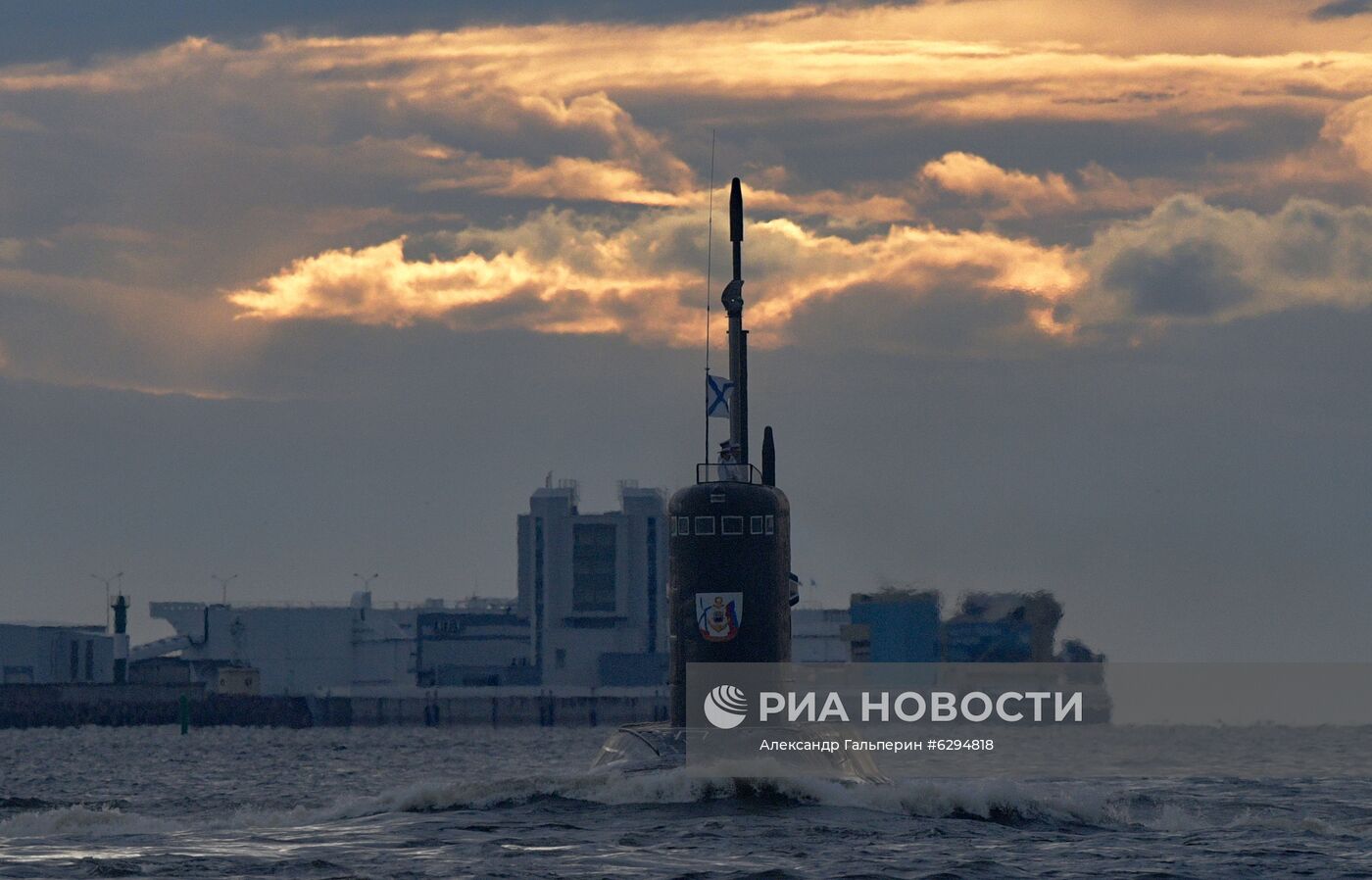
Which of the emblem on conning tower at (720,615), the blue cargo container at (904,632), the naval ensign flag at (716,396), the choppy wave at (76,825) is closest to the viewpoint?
the choppy wave at (76,825)

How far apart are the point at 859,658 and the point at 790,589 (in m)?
154

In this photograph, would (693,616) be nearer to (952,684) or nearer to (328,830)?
(328,830)

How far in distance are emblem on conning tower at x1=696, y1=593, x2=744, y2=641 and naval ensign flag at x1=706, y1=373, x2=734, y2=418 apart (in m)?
4.45

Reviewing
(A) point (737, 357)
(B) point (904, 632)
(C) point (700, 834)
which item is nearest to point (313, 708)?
(B) point (904, 632)

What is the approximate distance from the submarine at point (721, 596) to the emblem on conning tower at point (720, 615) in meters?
0.02

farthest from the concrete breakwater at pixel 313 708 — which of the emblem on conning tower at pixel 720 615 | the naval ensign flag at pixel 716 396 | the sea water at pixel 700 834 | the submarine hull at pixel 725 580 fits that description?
the emblem on conning tower at pixel 720 615

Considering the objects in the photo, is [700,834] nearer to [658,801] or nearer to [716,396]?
[658,801]

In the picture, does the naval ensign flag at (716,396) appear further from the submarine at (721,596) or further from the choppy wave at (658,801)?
the choppy wave at (658,801)

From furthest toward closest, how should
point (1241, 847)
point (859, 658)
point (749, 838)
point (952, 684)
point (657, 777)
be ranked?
point (859, 658) → point (952, 684) → point (657, 777) → point (1241, 847) → point (749, 838)

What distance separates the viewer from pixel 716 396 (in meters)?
44.8

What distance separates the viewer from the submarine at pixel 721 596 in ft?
141

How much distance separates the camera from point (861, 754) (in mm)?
43875

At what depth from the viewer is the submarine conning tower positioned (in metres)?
42.9

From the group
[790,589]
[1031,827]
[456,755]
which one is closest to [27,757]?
[456,755]
